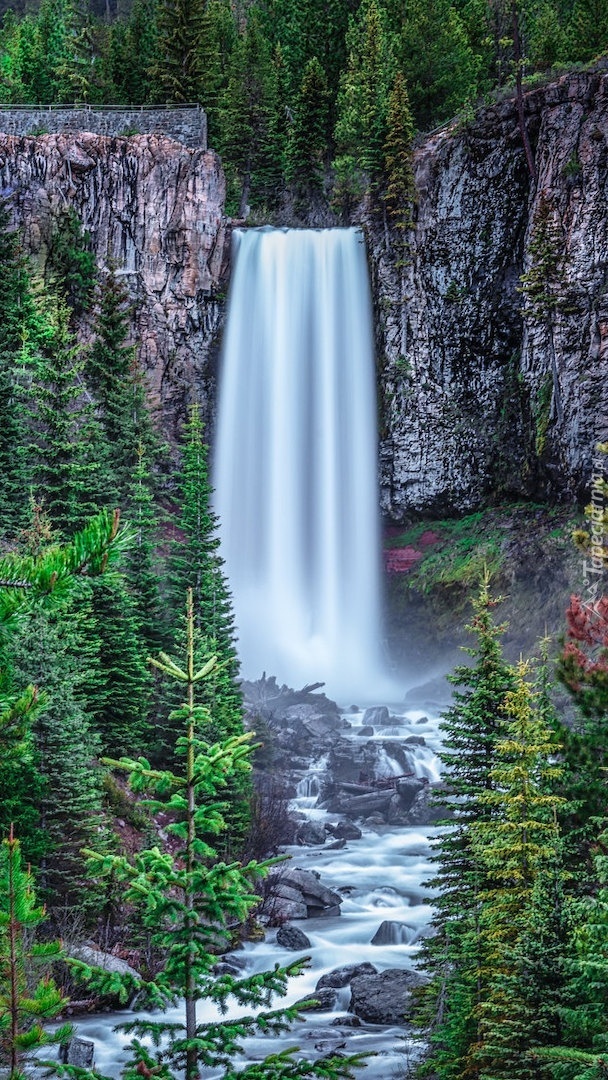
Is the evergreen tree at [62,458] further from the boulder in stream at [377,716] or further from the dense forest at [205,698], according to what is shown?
the boulder in stream at [377,716]

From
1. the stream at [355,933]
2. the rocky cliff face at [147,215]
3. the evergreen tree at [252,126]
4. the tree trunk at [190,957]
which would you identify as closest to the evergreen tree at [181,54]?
the evergreen tree at [252,126]

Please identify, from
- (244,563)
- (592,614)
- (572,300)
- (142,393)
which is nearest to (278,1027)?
(592,614)

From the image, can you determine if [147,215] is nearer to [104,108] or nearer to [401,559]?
[104,108]

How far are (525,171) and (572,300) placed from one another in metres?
7.82

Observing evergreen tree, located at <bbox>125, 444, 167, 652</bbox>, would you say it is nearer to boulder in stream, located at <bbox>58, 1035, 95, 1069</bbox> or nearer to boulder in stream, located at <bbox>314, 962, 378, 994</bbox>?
boulder in stream, located at <bbox>314, 962, 378, 994</bbox>

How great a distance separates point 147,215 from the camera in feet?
150

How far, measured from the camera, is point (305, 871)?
22391 mm

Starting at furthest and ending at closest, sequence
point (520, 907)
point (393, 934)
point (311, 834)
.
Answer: point (311, 834) → point (393, 934) → point (520, 907)

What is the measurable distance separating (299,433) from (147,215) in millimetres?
13183

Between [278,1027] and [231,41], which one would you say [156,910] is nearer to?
[278,1027]

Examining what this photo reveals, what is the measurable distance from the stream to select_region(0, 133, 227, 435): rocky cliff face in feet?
80.1

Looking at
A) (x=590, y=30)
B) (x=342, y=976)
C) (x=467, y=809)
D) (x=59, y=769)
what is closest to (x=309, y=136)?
(x=590, y=30)

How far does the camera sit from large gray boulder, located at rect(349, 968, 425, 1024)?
16047 mm

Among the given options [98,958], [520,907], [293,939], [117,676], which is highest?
[520,907]
